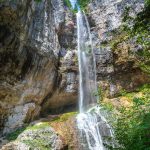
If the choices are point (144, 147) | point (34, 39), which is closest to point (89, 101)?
point (34, 39)

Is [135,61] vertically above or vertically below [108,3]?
below

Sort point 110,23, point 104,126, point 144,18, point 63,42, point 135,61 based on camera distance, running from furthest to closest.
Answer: point 110,23 → point 63,42 → point 135,61 → point 104,126 → point 144,18

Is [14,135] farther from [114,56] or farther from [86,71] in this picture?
[114,56]

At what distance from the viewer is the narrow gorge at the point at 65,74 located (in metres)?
12.1

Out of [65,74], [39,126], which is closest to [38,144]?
[39,126]

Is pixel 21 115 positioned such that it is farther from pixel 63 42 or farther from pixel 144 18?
pixel 144 18

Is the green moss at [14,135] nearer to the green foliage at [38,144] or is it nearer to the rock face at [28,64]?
the rock face at [28,64]

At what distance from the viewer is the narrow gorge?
12141 millimetres

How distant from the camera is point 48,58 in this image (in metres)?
15.6

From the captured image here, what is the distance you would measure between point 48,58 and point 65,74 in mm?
2168

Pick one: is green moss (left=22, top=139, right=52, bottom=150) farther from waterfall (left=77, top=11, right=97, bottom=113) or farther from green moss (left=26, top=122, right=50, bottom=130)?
waterfall (left=77, top=11, right=97, bottom=113)

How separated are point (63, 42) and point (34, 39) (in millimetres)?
4754

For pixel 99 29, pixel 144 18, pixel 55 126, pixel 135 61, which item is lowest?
pixel 55 126

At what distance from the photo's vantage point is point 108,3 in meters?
20.9
